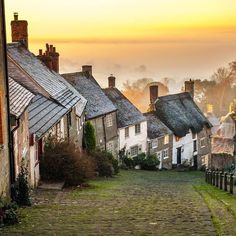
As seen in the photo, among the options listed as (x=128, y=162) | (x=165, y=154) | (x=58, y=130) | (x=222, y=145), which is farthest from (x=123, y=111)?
(x=222, y=145)

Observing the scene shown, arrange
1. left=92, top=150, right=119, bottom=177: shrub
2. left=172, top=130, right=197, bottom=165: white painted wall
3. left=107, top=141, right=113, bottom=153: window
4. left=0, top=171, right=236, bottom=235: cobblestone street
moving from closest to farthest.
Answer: left=0, top=171, right=236, bottom=235: cobblestone street
left=92, top=150, right=119, bottom=177: shrub
left=107, top=141, right=113, bottom=153: window
left=172, top=130, right=197, bottom=165: white painted wall

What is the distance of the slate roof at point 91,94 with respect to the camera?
40.7 meters

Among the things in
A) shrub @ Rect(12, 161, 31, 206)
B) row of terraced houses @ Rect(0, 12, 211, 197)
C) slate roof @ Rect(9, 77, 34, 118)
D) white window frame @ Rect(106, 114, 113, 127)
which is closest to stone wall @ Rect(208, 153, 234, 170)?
row of terraced houses @ Rect(0, 12, 211, 197)

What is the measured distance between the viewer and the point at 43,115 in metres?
23.6

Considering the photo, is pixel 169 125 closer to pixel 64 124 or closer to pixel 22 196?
pixel 64 124

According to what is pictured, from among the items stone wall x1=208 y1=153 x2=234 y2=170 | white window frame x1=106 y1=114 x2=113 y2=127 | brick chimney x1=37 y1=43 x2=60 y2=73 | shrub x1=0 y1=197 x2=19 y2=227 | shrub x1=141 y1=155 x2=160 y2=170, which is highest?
brick chimney x1=37 y1=43 x2=60 y2=73

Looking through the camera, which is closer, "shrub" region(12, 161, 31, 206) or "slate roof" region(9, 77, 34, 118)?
"shrub" region(12, 161, 31, 206)

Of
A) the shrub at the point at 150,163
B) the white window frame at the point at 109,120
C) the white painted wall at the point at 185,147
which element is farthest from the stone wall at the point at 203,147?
the white window frame at the point at 109,120

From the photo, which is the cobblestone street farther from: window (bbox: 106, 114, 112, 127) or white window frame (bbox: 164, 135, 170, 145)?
white window frame (bbox: 164, 135, 170, 145)

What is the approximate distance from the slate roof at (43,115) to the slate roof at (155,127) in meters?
22.5

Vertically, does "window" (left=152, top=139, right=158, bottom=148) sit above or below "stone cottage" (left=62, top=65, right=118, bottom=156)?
below

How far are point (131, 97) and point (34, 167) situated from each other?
130 m

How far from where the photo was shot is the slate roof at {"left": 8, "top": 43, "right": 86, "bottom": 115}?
29.3 meters

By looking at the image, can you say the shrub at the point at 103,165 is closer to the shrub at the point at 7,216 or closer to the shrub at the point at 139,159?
the shrub at the point at 139,159
